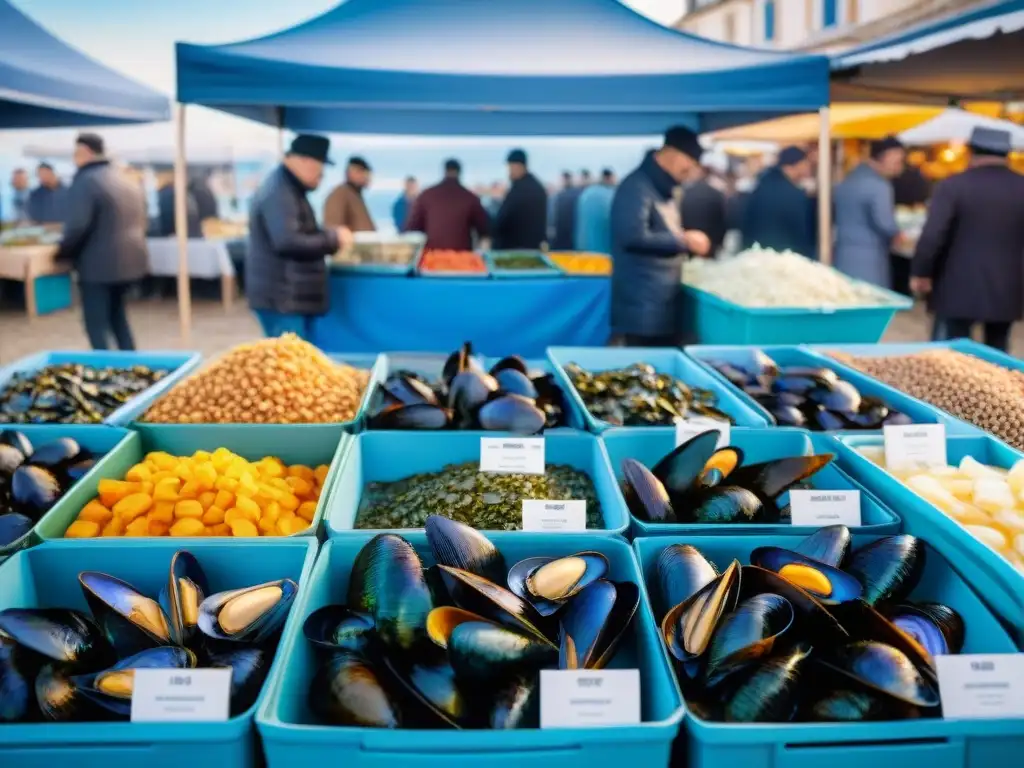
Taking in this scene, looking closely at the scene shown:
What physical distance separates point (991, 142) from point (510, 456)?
12.9 feet

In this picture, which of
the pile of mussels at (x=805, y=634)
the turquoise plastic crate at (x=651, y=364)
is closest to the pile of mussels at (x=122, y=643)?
the pile of mussels at (x=805, y=634)

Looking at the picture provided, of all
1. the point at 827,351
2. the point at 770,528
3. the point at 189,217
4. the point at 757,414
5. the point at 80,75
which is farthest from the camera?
the point at 189,217

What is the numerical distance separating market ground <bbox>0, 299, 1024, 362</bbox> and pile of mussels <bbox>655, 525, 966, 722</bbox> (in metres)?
6.24

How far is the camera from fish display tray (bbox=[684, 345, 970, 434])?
243 centimetres

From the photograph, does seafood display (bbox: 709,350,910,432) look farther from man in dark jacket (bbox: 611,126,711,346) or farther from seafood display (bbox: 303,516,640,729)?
man in dark jacket (bbox: 611,126,711,346)

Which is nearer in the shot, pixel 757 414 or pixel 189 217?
pixel 757 414

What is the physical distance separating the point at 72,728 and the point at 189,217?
929 centimetres

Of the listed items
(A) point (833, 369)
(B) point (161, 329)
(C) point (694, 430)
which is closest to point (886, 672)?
(C) point (694, 430)

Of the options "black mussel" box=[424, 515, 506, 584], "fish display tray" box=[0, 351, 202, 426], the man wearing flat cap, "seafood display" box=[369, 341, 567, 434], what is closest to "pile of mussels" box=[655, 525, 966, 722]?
"black mussel" box=[424, 515, 506, 584]

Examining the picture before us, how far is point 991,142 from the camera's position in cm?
461

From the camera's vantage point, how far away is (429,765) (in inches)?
45.3

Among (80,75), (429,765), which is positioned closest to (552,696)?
(429,765)

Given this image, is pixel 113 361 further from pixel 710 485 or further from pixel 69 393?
pixel 710 485

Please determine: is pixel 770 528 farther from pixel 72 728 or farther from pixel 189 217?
pixel 189 217
